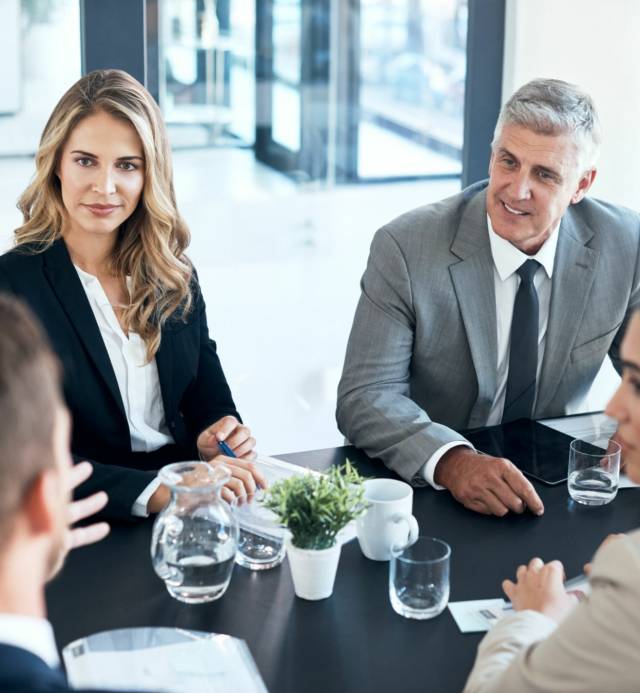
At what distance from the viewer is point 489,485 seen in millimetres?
2057

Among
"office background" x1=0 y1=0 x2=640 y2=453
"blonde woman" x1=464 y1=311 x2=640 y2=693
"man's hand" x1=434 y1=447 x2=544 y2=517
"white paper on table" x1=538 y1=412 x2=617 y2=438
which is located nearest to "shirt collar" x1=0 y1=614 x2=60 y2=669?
"blonde woman" x1=464 y1=311 x2=640 y2=693

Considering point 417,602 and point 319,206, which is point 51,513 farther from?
point 319,206

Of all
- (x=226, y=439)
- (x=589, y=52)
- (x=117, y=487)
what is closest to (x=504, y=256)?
(x=226, y=439)

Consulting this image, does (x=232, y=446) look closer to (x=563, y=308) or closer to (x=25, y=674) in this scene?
(x=563, y=308)

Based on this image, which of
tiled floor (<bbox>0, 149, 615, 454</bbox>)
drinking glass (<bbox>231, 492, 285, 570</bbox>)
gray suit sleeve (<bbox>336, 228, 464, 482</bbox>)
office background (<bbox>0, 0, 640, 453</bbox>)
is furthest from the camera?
tiled floor (<bbox>0, 149, 615, 454</bbox>)

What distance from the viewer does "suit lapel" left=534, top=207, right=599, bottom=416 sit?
107 inches

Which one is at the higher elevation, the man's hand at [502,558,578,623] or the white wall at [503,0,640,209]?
the white wall at [503,0,640,209]

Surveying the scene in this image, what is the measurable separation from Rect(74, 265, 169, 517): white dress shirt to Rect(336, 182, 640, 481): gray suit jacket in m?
0.44

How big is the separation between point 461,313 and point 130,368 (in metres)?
0.79

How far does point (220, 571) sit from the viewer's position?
5.58ft

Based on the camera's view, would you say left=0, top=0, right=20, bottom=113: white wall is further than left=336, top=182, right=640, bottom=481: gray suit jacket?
Yes

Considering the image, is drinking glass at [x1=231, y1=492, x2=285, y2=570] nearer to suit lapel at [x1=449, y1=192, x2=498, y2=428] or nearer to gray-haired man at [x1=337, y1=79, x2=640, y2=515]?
gray-haired man at [x1=337, y1=79, x2=640, y2=515]

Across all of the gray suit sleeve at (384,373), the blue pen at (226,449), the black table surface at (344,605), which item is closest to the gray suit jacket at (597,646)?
the black table surface at (344,605)

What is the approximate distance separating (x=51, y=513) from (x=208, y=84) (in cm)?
310
